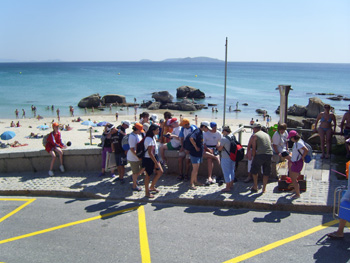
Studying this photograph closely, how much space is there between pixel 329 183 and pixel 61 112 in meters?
41.6

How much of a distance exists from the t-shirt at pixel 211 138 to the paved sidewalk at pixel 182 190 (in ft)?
3.24

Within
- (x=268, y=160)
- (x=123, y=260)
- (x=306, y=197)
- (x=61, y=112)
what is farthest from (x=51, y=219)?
(x=61, y=112)

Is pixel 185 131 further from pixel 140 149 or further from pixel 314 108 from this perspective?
pixel 314 108

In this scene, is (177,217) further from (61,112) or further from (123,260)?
(61,112)

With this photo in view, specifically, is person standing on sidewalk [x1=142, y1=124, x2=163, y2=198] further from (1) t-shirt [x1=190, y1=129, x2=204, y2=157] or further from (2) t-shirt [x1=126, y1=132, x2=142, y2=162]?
(1) t-shirt [x1=190, y1=129, x2=204, y2=157]

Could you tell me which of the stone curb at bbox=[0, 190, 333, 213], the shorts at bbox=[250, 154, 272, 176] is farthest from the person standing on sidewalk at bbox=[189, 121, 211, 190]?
the shorts at bbox=[250, 154, 272, 176]

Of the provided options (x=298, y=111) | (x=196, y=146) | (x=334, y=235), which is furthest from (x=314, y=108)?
(x=334, y=235)

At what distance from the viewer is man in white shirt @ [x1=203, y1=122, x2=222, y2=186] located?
859 cm

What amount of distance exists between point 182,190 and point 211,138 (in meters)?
1.52

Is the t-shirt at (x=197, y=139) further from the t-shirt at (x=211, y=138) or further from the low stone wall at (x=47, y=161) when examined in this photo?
the low stone wall at (x=47, y=161)

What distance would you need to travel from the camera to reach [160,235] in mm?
6156

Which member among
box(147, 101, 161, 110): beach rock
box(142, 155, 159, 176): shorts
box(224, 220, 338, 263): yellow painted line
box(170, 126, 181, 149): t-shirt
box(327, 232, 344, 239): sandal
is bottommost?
box(147, 101, 161, 110): beach rock

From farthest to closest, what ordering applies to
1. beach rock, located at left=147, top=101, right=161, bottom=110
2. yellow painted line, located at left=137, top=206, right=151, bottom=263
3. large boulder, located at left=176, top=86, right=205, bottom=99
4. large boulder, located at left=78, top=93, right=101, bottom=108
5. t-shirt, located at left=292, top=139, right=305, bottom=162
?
1. large boulder, located at left=176, top=86, right=205, bottom=99
2. large boulder, located at left=78, top=93, right=101, bottom=108
3. beach rock, located at left=147, top=101, right=161, bottom=110
4. t-shirt, located at left=292, top=139, right=305, bottom=162
5. yellow painted line, located at left=137, top=206, right=151, bottom=263

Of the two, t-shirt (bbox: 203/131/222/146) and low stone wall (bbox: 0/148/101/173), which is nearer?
t-shirt (bbox: 203/131/222/146)
